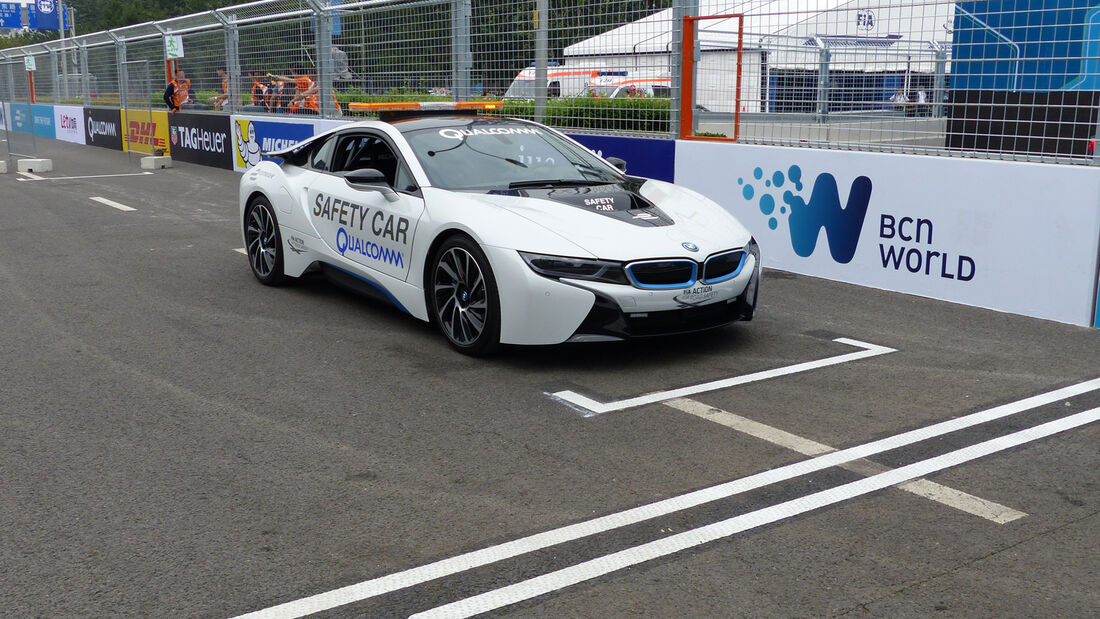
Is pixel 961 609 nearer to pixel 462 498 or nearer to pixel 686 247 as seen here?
pixel 462 498

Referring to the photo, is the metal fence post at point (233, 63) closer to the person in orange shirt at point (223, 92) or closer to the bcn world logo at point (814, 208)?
the person in orange shirt at point (223, 92)

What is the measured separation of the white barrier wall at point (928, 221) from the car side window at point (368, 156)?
3518 millimetres

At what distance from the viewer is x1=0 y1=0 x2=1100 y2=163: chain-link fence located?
7391 mm

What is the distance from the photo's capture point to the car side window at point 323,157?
7439mm

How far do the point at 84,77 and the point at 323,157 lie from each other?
22870 millimetres

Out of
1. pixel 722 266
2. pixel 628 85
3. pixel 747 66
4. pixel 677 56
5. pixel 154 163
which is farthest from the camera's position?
pixel 154 163

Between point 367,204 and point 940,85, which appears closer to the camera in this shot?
point 367,204

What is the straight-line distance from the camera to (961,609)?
305 cm

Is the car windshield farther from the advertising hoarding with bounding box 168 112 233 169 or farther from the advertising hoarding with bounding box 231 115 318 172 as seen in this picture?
the advertising hoarding with bounding box 168 112 233 169

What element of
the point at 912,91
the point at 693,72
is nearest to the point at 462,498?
the point at 912,91

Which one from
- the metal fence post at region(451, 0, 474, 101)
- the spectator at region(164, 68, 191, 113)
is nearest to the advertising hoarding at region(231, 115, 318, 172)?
the metal fence post at region(451, 0, 474, 101)

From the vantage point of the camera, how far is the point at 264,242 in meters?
A: 8.05

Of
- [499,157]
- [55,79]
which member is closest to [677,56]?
[499,157]

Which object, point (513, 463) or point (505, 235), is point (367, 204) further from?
point (513, 463)
